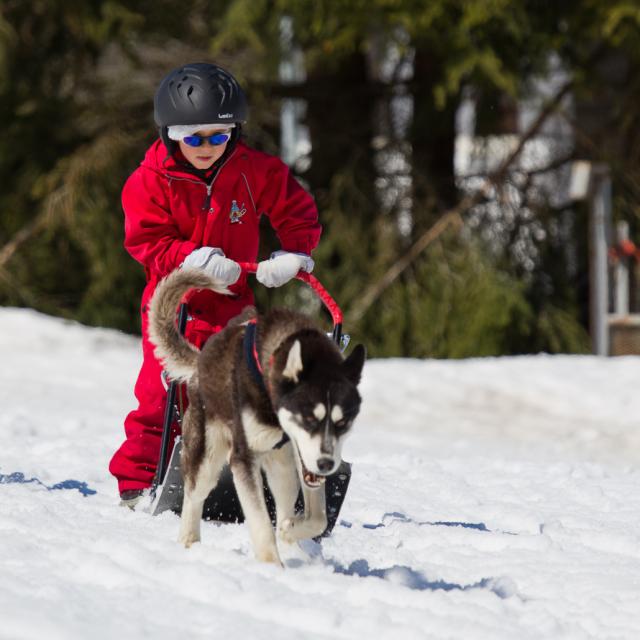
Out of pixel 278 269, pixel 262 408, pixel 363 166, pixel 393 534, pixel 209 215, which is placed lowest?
pixel 393 534

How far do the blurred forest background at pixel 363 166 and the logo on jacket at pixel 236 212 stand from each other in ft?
20.0

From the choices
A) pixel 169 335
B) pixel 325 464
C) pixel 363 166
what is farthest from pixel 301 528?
pixel 363 166

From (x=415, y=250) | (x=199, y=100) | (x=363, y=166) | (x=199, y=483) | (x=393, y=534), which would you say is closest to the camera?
(x=199, y=483)

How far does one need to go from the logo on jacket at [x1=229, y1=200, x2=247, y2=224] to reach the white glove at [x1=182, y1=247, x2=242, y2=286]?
386 mm

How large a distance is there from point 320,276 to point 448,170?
1.69 meters

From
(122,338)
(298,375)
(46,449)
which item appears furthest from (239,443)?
(122,338)

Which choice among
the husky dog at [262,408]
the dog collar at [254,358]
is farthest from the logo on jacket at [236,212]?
the dog collar at [254,358]

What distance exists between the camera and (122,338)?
1094 cm

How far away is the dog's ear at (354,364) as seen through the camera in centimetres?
378

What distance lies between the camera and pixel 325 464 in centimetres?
354

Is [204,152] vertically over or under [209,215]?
over

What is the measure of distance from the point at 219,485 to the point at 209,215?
1.03 meters

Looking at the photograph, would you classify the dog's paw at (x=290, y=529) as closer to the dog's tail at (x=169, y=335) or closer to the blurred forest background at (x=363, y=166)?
the dog's tail at (x=169, y=335)

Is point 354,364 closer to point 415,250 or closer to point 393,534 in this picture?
point 393,534
